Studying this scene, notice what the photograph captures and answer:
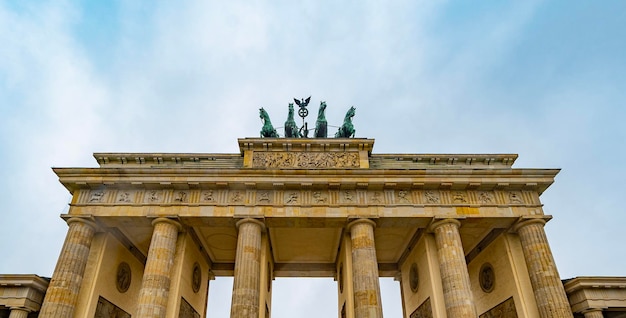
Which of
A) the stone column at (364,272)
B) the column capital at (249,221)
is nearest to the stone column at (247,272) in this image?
the column capital at (249,221)

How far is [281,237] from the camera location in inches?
865

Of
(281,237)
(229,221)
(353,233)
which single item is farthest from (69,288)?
(353,233)

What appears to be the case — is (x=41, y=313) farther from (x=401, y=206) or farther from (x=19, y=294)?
(x=401, y=206)

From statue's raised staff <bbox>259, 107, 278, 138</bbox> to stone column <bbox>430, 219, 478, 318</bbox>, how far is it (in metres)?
10.4

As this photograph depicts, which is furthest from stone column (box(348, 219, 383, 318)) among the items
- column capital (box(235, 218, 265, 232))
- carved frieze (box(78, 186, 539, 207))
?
column capital (box(235, 218, 265, 232))

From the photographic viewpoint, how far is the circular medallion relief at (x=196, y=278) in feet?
67.1

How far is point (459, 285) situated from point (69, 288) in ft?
53.5

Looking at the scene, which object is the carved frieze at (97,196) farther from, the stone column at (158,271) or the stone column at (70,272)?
the stone column at (158,271)

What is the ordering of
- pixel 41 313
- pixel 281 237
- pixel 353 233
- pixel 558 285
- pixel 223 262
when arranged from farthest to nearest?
pixel 223 262
pixel 281 237
pixel 353 233
pixel 558 285
pixel 41 313

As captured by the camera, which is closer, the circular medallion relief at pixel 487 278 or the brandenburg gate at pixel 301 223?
→ the brandenburg gate at pixel 301 223

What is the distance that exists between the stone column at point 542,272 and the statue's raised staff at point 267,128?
1372cm

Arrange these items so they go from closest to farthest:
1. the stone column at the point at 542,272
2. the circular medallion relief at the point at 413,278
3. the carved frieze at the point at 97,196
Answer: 1. the stone column at the point at 542,272
2. the carved frieze at the point at 97,196
3. the circular medallion relief at the point at 413,278

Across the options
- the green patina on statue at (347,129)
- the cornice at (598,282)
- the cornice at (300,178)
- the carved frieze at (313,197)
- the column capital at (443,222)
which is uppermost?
the green patina on statue at (347,129)

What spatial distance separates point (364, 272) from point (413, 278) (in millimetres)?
5965
